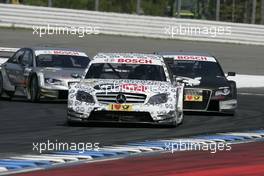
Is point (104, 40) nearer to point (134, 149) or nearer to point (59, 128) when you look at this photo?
point (59, 128)

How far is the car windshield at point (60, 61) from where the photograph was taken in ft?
67.7

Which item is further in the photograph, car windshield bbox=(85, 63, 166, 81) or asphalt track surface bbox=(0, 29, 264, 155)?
car windshield bbox=(85, 63, 166, 81)

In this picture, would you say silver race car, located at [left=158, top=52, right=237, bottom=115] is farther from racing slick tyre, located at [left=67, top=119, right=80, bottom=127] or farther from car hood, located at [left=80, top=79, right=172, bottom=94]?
racing slick tyre, located at [left=67, top=119, right=80, bottom=127]

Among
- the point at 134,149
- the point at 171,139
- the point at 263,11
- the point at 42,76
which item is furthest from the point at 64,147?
the point at 263,11

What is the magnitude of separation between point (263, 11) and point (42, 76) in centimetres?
2163

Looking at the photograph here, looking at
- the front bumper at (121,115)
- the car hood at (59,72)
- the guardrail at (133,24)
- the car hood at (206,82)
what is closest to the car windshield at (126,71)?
the front bumper at (121,115)

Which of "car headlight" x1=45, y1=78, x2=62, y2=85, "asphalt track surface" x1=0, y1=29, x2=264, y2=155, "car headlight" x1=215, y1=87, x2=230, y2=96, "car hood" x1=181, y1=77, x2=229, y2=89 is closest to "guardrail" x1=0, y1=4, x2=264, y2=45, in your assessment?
"asphalt track surface" x1=0, y1=29, x2=264, y2=155

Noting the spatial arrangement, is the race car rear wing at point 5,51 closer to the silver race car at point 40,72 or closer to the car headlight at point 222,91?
the silver race car at point 40,72

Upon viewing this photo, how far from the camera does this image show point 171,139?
523 inches

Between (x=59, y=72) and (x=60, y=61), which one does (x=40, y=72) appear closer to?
(x=59, y=72)

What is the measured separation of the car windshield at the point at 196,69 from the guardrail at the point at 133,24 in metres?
19.0

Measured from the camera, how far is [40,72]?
19.9 metres

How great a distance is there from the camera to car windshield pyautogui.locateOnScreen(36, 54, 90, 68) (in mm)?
20625

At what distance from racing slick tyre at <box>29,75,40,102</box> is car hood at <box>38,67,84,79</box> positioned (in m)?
0.24
